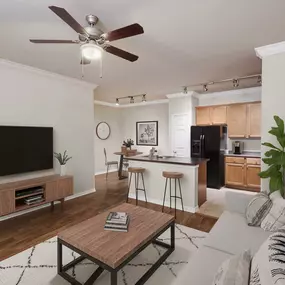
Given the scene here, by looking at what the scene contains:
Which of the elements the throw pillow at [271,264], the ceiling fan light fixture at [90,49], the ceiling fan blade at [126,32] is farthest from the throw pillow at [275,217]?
the ceiling fan light fixture at [90,49]

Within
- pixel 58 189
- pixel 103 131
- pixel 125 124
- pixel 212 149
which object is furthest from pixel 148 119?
pixel 58 189

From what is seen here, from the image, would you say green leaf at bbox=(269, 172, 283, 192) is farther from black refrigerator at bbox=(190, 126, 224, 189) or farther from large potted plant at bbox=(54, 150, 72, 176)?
large potted plant at bbox=(54, 150, 72, 176)

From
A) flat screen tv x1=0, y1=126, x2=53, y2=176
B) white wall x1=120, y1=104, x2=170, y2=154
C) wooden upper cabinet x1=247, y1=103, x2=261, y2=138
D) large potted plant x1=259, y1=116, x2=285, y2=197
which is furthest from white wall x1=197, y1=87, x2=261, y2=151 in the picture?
flat screen tv x1=0, y1=126, x2=53, y2=176

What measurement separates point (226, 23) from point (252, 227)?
2270 millimetres

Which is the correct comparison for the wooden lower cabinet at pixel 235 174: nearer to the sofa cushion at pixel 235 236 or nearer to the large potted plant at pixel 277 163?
the large potted plant at pixel 277 163

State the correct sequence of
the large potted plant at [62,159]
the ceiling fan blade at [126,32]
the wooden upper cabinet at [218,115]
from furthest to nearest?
1. the wooden upper cabinet at [218,115]
2. the large potted plant at [62,159]
3. the ceiling fan blade at [126,32]

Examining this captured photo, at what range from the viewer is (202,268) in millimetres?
1439

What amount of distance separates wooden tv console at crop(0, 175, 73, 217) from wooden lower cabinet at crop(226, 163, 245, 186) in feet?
12.8

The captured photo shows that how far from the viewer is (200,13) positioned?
209 cm

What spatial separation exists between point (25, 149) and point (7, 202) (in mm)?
960

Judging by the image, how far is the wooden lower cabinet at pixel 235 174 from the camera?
5027 millimetres

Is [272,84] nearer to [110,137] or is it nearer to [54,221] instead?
[54,221]

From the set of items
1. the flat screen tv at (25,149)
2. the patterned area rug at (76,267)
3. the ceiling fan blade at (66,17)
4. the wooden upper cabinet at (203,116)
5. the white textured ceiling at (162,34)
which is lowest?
the patterned area rug at (76,267)

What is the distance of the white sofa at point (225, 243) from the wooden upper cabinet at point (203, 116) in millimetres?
3549
